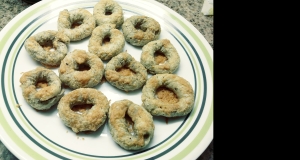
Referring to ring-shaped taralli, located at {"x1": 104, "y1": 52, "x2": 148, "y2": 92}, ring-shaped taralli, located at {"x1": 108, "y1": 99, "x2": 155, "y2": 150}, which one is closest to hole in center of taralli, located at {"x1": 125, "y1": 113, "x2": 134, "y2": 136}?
ring-shaped taralli, located at {"x1": 108, "y1": 99, "x2": 155, "y2": 150}

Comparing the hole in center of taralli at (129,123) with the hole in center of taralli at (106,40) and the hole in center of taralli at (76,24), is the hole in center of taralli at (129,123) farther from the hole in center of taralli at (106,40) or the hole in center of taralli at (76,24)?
the hole in center of taralli at (76,24)

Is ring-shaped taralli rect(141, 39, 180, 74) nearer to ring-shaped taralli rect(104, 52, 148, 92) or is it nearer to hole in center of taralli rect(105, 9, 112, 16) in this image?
ring-shaped taralli rect(104, 52, 148, 92)

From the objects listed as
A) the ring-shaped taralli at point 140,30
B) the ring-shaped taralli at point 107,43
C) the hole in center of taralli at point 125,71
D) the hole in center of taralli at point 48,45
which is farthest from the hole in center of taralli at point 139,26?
the hole in center of taralli at point 48,45

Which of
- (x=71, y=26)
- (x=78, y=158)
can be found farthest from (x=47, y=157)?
(x=71, y=26)

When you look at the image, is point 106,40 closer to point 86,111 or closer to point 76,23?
point 76,23
